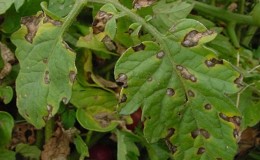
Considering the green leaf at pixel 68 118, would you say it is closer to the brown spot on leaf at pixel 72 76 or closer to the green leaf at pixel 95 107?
the green leaf at pixel 95 107

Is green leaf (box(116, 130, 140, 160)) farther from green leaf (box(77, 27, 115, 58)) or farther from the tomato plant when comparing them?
green leaf (box(77, 27, 115, 58))

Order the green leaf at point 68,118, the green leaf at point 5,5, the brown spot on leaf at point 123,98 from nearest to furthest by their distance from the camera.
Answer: the brown spot on leaf at point 123,98
the green leaf at point 5,5
the green leaf at point 68,118

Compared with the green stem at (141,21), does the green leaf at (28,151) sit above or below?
below

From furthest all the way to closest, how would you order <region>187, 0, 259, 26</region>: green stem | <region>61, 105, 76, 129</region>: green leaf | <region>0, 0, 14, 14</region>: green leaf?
<region>187, 0, 259, 26</region>: green stem < <region>61, 105, 76, 129</region>: green leaf < <region>0, 0, 14, 14</region>: green leaf

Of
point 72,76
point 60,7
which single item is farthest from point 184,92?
point 60,7

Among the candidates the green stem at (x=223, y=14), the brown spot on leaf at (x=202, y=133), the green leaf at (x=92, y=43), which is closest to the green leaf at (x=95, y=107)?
the green leaf at (x=92, y=43)

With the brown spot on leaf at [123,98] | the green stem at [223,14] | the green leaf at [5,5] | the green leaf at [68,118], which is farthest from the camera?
the green stem at [223,14]

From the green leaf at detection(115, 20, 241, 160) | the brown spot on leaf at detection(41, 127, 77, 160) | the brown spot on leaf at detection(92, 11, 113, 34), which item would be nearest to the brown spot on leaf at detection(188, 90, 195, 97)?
the green leaf at detection(115, 20, 241, 160)
